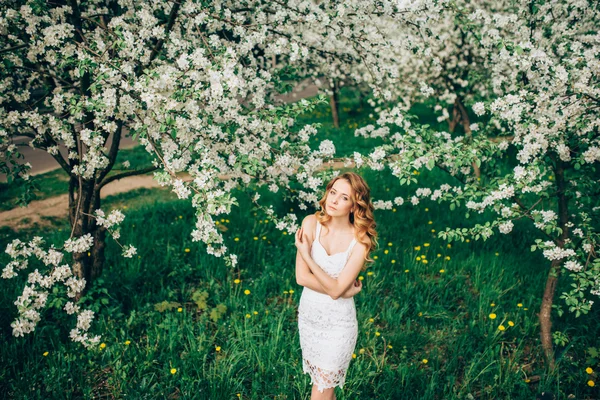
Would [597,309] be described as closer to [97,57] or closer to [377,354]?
[377,354]

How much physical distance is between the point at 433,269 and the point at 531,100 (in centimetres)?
211

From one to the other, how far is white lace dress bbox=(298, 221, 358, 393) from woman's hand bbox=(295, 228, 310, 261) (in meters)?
0.07

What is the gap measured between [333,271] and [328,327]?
0.36 meters

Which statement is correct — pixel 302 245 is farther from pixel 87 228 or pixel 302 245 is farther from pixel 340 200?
pixel 87 228

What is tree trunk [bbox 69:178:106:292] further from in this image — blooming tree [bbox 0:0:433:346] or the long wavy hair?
the long wavy hair

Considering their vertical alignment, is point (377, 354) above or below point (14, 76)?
below

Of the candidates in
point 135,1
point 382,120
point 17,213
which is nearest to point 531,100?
point 382,120

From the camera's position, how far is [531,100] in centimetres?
365

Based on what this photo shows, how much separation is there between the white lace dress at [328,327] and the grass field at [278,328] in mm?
546

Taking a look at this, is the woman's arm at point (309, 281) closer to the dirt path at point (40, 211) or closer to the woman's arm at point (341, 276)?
the woman's arm at point (341, 276)

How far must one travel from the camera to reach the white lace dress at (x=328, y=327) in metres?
2.79

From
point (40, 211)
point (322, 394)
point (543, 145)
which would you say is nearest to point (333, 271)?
point (322, 394)

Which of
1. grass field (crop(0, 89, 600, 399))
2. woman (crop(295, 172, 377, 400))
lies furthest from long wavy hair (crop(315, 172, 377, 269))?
grass field (crop(0, 89, 600, 399))

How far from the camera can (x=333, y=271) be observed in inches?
109
